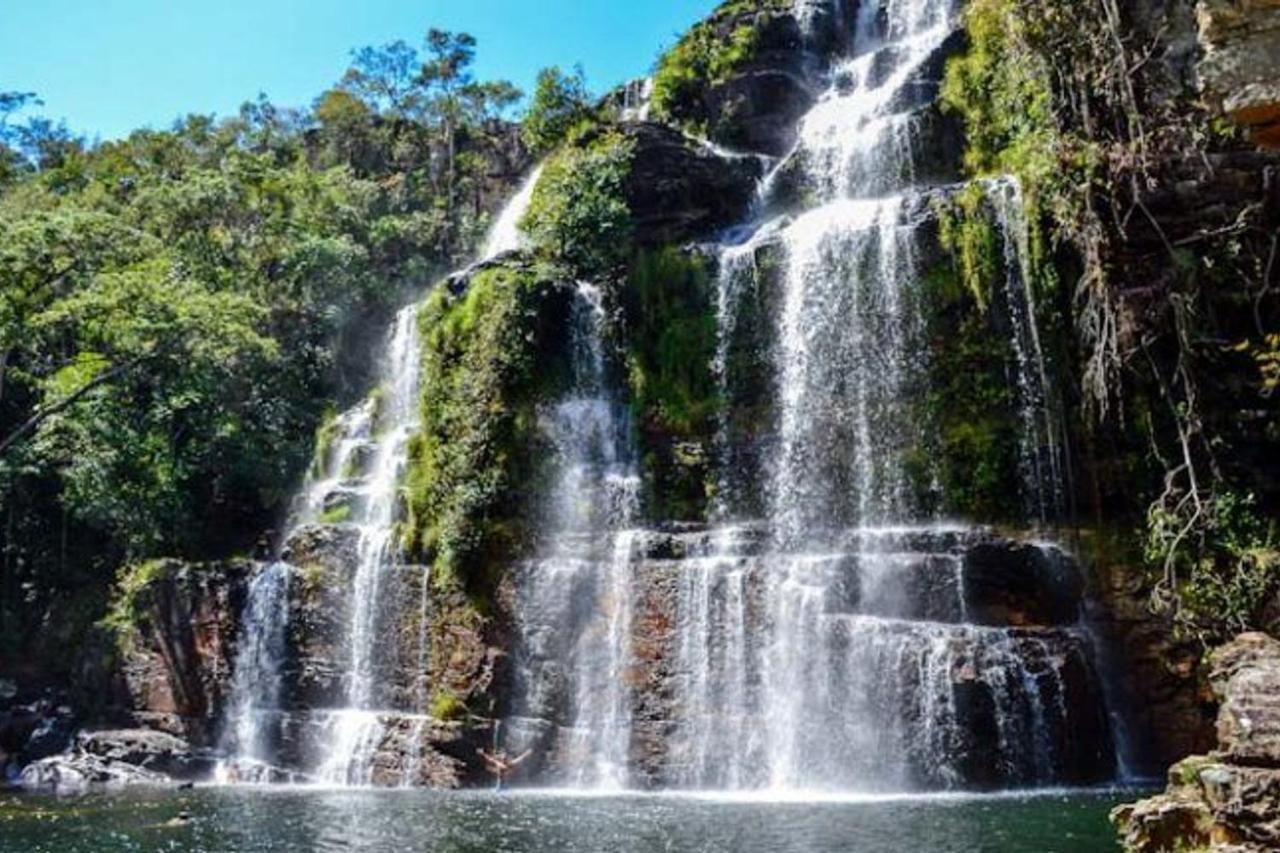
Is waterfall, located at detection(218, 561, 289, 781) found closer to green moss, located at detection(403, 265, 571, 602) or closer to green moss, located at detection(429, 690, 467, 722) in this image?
green moss, located at detection(403, 265, 571, 602)

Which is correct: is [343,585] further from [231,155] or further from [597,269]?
[231,155]

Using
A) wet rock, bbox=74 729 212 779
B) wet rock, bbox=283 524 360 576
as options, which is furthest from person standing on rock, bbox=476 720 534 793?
wet rock, bbox=74 729 212 779

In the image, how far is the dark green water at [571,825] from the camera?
1337 cm

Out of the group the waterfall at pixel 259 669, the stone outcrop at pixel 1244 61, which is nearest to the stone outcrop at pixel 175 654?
the waterfall at pixel 259 669

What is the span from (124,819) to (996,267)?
60.9 feet

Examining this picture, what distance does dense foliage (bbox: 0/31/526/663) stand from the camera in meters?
26.0

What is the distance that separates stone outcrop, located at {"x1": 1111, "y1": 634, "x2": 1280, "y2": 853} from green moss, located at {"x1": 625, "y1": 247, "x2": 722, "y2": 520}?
14.4m

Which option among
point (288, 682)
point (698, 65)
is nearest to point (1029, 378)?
point (698, 65)

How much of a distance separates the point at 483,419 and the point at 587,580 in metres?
4.72

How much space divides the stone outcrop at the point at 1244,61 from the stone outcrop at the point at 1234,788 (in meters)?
6.03

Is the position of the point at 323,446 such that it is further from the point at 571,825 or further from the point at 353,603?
the point at 571,825

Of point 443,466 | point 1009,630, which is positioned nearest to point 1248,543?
point 1009,630

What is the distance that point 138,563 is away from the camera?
29.4m

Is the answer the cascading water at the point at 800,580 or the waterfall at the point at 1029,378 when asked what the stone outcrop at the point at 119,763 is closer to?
the cascading water at the point at 800,580
